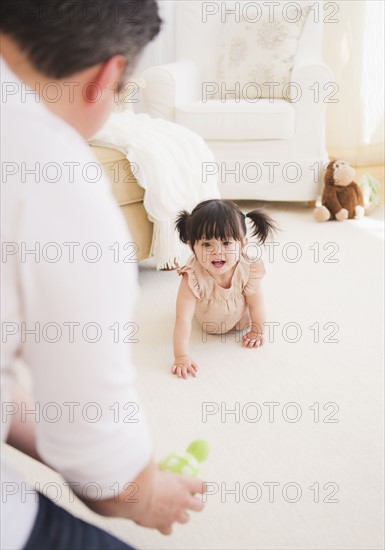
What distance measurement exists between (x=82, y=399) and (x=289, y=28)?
3196 mm

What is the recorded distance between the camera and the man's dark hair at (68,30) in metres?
0.45

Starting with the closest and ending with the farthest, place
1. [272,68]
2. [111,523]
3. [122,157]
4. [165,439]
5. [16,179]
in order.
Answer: [16,179] → [111,523] → [165,439] → [122,157] → [272,68]

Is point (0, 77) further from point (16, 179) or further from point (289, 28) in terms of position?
point (289, 28)

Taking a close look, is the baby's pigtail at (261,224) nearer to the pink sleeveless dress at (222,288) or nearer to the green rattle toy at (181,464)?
the pink sleeveless dress at (222,288)

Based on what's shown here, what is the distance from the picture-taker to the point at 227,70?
3395 mm

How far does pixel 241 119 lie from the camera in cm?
304

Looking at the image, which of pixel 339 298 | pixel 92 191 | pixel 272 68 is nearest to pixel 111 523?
pixel 92 191

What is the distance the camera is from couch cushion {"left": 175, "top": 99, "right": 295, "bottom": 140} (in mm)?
3016

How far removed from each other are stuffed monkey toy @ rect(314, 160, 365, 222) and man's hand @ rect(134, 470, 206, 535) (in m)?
2.47

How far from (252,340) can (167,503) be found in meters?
1.25

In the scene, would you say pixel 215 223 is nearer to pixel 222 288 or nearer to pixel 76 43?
pixel 222 288

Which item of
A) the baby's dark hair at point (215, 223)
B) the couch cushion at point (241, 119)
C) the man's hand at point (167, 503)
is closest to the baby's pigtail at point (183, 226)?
the baby's dark hair at point (215, 223)

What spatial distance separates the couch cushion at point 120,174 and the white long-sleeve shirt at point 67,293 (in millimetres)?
1574

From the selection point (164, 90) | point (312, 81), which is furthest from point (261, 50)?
point (164, 90)
